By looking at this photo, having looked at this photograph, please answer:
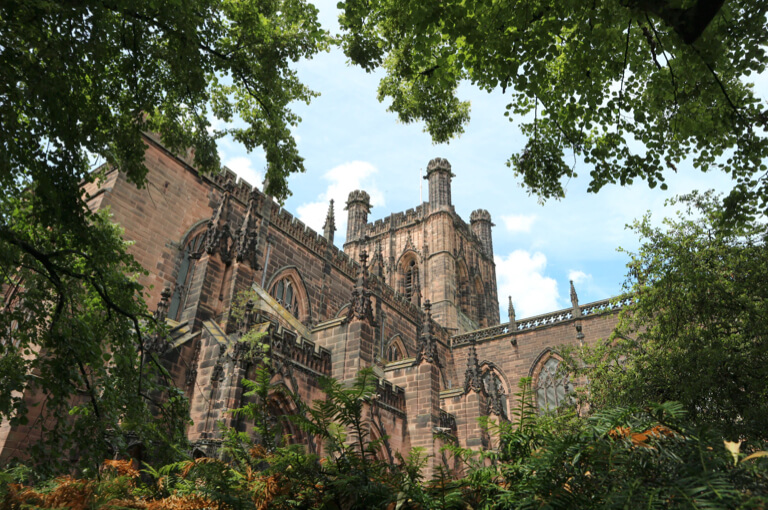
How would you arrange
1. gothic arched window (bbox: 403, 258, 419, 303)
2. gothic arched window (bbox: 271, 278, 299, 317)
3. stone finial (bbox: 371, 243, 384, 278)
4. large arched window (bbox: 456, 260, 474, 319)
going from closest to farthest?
gothic arched window (bbox: 271, 278, 299, 317) → stone finial (bbox: 371, 243, 384, 278) → gothic arched window (bbox: 403, 258, 419, 303) → large arched window (bbox: 456, 260, 474, 319)

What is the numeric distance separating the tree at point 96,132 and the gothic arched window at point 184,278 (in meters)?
8.64

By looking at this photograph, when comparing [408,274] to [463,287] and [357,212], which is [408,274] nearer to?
[463,287]

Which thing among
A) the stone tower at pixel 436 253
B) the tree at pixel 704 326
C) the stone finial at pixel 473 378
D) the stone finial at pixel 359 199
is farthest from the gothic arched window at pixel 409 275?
the tree at pixel 704 326

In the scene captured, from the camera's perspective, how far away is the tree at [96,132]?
157 inches

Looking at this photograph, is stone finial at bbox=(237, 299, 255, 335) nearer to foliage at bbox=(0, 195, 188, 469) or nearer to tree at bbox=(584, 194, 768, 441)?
foliage at bbox=(0, 195, 188, 469)

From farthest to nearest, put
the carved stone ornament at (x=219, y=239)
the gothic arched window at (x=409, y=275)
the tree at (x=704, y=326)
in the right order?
the gothic arched window at (x=409, y=275)
the carved stone ornament at (x=219, y=239)
the tree at (x=704, y=326)

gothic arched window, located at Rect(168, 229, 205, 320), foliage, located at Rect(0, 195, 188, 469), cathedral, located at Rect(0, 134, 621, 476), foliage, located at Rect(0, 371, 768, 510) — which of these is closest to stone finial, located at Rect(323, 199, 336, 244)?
cathedral, located at Rect(0, 134, 621, 476)

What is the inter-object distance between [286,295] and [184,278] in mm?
4594

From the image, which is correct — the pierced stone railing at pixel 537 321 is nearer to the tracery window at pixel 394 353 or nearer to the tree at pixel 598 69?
the tracery window at pixel 394 353

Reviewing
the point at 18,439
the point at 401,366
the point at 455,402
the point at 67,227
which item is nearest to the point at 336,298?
the point at 401,366

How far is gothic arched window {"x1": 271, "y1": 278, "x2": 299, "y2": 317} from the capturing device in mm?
19406

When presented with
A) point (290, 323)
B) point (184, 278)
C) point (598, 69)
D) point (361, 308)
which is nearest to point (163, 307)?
point (184, 278)

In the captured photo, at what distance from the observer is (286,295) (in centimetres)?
1991

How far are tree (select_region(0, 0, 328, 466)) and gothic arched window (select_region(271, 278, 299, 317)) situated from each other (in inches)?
456
